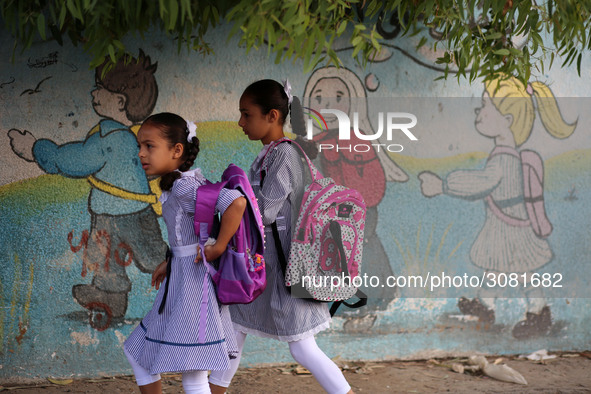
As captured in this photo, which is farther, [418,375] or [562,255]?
[562,255]

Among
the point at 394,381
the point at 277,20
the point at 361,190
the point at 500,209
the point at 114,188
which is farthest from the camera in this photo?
the point at 500,209

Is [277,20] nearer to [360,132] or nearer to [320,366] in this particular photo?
[320,366]

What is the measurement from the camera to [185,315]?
3004 millimetres

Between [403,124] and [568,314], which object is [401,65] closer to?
[403,124]

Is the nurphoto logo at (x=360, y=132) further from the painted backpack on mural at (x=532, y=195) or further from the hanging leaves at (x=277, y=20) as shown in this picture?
the hanging leaves at (x=277, y=20)

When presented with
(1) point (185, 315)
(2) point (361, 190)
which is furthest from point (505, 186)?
(1) point (185, 315)

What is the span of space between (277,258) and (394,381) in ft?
6.34

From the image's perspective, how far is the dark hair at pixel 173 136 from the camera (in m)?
3.13

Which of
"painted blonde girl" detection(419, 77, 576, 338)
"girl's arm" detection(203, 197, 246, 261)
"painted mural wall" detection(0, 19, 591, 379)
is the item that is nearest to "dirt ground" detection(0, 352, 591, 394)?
"painted mural wall" detection(0, 19, 591, 379)

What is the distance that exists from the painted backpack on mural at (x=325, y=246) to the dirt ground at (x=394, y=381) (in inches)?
61.7

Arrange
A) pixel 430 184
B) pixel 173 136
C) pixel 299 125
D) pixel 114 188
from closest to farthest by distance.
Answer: pixel 173 136
pixel 299 125
pixel 114 188
pixel 430 184

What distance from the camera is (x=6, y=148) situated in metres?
4.56

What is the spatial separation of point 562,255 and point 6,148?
423 cm

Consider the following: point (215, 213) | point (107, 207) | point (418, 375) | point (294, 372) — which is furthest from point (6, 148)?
point (418, 375)
